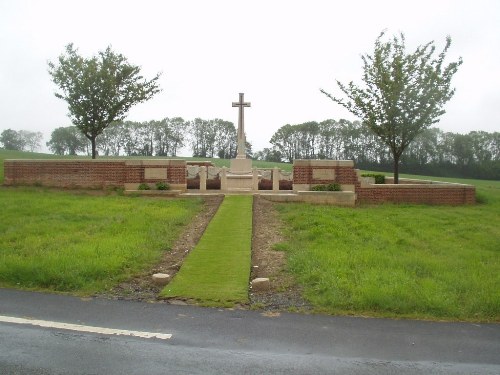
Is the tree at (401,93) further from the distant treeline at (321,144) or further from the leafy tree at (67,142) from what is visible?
the leafy tree at (67,142)

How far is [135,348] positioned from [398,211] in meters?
11.7

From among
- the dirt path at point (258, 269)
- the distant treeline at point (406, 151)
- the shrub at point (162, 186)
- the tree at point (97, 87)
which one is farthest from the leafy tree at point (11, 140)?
the dirt path at point (258, 269)

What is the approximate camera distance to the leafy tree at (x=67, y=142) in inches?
3081

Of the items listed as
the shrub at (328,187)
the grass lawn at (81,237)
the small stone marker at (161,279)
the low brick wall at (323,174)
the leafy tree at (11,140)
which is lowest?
the small stone marker at (161,279)

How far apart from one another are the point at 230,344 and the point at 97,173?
1312 centimetres

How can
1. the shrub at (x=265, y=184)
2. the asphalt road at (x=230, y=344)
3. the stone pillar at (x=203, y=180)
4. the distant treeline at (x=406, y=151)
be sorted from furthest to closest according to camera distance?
the distant treeline at (x=406, y=151) < the shrub at (x=265, y=184) < the stone pillar at (x=203, y=180) < the asphalt road at (x=230, y=344)

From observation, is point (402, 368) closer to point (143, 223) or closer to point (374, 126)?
point (143, 223)

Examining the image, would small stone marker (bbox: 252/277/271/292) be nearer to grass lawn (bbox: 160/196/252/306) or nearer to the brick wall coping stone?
grass lawn (bbox: 160/196/252/306)

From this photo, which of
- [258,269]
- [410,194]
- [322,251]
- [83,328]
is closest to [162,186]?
[410,194]

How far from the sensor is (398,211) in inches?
581

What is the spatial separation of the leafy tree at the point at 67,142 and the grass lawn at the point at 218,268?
72.7m

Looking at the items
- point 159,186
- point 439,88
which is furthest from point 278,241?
point 439,88

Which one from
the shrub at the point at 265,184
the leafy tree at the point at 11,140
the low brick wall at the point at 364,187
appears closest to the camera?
the low brick wall at the point at 364,187

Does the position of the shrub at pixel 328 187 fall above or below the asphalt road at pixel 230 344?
above
